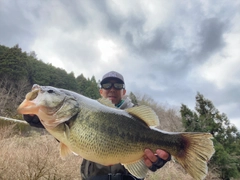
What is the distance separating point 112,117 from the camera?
2.19m

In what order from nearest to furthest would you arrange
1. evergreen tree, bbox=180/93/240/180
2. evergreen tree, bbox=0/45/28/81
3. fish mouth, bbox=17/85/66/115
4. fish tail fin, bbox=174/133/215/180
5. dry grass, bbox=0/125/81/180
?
fish mouth, bbox=17/85/66/115 < fish tail fin, bbox=174/133/215/180 < dry grass, bbox=0/125/81/180 < evergreen tree, bbox=180/93/240/180 < evergreen tree, bbox=0/45/28/81

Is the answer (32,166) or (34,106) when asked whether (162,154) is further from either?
(32,166)

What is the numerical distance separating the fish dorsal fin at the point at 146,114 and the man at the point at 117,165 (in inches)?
11.0

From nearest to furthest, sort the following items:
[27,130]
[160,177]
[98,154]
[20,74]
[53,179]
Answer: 1. [98,154]
2. [53,179]
3. [160,177]
4. [27,130]
5. [20,74]

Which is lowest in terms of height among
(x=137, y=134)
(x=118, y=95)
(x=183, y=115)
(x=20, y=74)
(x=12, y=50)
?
(x=137, y=134)

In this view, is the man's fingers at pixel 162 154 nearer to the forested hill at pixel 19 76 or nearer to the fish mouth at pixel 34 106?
the fish mouth at pixel 34 106

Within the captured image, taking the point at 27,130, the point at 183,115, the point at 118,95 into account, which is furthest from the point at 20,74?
the point at 118,95

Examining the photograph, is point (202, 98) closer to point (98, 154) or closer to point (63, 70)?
point (98, 154)

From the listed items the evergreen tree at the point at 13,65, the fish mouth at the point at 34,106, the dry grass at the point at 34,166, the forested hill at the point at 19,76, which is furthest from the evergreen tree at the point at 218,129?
the evergreen tree at the point at 13,65

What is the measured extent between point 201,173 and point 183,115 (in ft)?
42.7

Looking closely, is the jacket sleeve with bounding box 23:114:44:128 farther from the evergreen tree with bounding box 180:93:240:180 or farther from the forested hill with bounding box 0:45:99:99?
the forested hill with bounding box 0:45:99:99

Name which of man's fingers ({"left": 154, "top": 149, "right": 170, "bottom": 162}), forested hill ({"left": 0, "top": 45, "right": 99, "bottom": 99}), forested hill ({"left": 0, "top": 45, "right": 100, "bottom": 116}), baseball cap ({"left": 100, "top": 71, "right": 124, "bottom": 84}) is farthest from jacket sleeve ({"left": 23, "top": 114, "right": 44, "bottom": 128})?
forested hill ({"left": 0, "top": 45, "right": 99, "bottom": 99})

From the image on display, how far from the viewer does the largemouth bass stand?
2.02m

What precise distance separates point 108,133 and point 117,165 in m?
0.98
